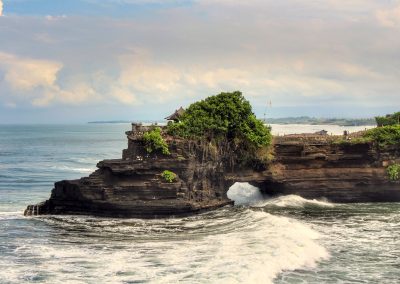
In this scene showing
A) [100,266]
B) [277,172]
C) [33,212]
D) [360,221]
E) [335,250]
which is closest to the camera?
[100,266]

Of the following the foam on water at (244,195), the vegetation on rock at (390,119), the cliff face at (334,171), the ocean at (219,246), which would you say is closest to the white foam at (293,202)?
the ocean at (219,246)

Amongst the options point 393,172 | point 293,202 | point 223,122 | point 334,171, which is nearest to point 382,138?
point 393,172

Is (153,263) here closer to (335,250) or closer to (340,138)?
(335,250)

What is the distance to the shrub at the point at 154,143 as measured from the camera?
122 feet

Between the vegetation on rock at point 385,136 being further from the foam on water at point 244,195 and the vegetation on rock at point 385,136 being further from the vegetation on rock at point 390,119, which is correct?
the foam on water at point 244,195

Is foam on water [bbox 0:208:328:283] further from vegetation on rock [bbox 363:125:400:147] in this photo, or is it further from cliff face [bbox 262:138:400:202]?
vegetation on rock [bbox 363:125:400:147]

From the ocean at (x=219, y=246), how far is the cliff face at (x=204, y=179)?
117 cm

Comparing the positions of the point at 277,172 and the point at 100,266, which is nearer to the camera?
the point at 100,266

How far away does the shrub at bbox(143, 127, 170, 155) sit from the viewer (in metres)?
37.1

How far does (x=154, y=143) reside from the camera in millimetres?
37156

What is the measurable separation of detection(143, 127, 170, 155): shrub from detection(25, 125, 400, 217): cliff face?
1.64ft

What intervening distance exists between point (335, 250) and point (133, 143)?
17.1 meters

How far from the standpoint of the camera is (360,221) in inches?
1362

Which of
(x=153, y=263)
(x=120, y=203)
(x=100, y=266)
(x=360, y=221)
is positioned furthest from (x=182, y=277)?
(x=360, y=221)
